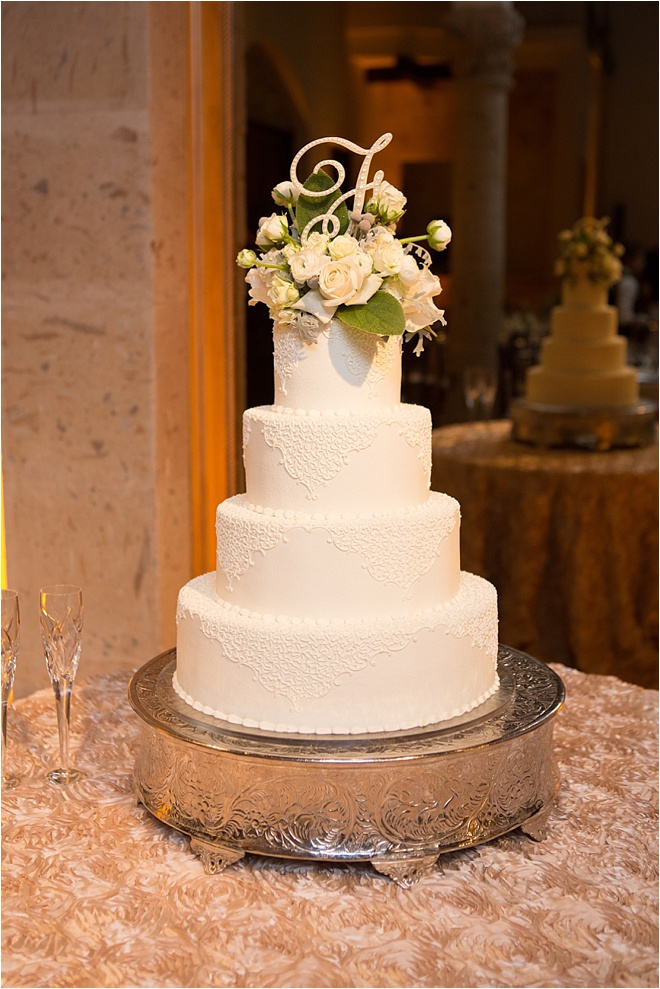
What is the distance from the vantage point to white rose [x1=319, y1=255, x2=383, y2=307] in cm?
199

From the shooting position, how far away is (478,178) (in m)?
5.03

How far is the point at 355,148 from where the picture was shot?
82.2 inches

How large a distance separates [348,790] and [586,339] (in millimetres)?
3706

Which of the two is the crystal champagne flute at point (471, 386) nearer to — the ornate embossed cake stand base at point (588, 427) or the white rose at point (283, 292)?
the ornate embossed cake stand base at point (588, 427)

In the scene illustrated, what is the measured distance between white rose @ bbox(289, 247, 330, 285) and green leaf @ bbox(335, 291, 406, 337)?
0.10 m

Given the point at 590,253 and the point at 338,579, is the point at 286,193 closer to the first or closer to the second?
the point at 338,579

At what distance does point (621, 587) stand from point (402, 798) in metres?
2.95

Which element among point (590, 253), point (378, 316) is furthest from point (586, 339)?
point (378, 316)

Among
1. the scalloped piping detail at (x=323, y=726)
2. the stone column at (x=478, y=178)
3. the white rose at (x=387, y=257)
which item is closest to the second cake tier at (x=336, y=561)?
the scalloped piping detail at (x=323, y=726)

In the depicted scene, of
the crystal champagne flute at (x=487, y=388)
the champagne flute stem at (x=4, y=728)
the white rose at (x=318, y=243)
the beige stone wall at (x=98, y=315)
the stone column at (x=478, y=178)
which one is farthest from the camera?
the crystal champagne flute at (x=487, y=388)

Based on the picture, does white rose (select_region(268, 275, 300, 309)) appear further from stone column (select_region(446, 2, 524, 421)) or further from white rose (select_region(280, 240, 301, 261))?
stone column (select_region(446, 2, 524, 421))

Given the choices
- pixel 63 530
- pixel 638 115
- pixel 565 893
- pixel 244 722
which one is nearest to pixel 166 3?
pixel 63 530

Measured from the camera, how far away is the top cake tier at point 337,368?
6.94ft

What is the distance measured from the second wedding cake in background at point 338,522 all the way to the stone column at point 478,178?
3.00 meters
